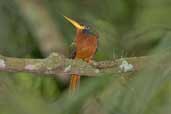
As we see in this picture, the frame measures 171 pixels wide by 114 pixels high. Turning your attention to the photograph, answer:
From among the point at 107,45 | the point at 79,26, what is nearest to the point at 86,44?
the point at 79,26

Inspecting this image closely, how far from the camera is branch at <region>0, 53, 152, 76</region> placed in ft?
2.54

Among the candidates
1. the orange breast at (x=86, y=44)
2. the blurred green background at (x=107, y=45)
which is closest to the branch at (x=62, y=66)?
the blurred green background at (x=107, y=45)

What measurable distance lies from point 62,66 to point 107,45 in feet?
0.63

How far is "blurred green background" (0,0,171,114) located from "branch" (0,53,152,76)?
0.05m

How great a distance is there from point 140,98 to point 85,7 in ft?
1.25

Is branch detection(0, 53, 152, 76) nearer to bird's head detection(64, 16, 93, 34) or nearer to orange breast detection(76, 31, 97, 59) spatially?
bird's head detection(64, 16, 93, 34)

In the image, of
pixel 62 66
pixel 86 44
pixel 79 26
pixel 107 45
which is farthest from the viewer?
pixel 86 44

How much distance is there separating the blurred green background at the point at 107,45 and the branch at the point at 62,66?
5 cm

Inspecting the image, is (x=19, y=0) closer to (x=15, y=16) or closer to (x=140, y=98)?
(x=15, y=16)

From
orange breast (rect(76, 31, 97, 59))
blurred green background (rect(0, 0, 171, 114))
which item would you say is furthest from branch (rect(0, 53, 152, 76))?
orange breast (rect(76, 31, 97, 59))

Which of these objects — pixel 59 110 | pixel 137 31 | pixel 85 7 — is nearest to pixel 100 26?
pixel 85 7

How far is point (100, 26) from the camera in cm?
67

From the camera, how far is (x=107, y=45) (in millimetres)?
654

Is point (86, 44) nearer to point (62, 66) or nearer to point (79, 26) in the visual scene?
point (79, 26)
